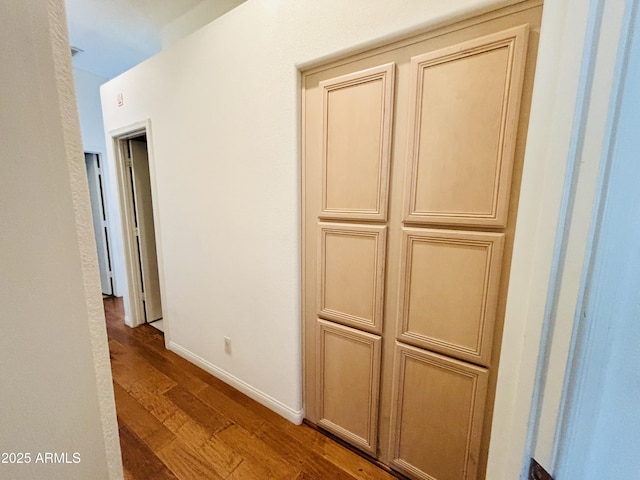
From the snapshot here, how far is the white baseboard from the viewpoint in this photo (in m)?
1.75

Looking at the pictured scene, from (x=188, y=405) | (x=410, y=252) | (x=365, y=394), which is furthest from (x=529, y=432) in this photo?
(x=188, y=405)

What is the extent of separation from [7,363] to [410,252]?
1.24 metres

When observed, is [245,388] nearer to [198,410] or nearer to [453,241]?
[198,410]

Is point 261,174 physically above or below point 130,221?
above

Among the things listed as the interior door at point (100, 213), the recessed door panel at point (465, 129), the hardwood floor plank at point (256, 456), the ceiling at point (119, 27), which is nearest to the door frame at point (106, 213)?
the interior door at point (100, 213)

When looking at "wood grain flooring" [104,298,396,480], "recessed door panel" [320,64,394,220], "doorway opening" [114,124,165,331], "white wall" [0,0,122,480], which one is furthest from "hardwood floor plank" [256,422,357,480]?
"doorway opening" [114,124,165,331]

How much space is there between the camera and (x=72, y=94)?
507 mm

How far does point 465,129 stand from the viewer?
1.07m

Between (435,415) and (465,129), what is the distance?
1.28 meters

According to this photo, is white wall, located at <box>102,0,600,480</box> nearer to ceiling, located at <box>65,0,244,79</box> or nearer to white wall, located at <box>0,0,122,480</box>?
ceiling, located at <box>65,0,244,79</box>

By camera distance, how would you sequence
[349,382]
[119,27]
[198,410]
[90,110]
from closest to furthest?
1. [349,382]
2. [198,410]
3. [119,27]
4. [90,110]

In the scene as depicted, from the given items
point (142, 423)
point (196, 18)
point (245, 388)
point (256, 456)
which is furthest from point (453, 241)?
point (196, 18)

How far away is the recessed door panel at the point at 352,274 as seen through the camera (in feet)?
4.42

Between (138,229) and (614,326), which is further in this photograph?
(138,229)
